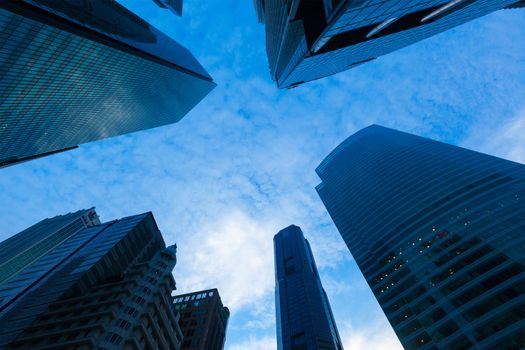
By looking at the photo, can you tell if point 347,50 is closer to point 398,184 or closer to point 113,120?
point 398,184

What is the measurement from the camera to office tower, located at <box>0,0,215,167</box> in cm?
6706

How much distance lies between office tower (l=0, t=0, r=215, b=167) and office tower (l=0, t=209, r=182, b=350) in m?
44.8

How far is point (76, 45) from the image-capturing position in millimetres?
76875

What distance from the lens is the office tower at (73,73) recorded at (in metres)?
67.1

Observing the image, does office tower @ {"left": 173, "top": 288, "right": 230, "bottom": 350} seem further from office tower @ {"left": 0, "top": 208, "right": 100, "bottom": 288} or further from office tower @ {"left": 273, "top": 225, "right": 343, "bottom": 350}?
office tower @ {"left": 0, "top": 208, "right": 100, "bottom": 288}

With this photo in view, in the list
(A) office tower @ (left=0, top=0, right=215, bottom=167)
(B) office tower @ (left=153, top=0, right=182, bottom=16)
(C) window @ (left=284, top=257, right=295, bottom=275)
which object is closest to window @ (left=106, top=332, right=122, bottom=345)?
(A) office tower @ (left=0, top=0, right=215, bottom=167)

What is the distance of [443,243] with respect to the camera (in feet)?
211

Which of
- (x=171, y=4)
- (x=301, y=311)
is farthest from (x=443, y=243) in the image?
(x=171, y=4)

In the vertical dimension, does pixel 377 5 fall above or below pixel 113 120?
below

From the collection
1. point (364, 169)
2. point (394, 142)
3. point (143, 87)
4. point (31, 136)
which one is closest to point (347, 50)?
point (364, 169)

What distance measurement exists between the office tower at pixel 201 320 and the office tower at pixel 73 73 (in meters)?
73.7

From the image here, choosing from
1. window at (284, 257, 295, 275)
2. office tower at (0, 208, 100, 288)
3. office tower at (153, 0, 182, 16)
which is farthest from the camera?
window at (284, 257, 295, 275)

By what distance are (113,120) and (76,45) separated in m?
58.1

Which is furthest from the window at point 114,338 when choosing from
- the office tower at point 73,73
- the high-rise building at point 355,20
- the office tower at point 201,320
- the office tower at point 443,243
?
the office tower at point 73,73
